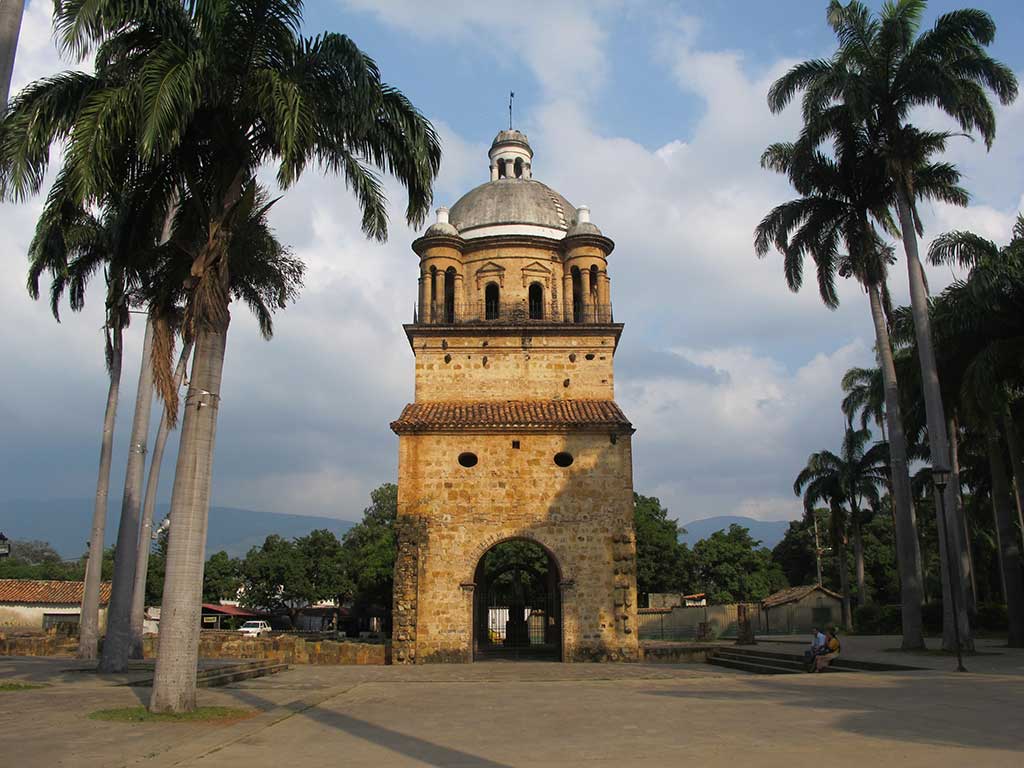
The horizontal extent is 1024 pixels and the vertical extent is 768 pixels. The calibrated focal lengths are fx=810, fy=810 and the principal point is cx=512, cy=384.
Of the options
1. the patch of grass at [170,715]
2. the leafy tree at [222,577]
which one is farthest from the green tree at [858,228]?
the leafy tree at [222,577]

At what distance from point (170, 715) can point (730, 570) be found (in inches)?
1767

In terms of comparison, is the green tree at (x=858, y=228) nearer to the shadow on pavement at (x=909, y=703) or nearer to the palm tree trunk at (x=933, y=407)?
the palm tree trunk at (x=933, y=407)

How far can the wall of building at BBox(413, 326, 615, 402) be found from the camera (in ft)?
85.3

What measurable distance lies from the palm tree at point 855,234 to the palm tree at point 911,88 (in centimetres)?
76

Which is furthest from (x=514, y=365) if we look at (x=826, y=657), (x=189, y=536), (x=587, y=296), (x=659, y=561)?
(x=659, y=561)

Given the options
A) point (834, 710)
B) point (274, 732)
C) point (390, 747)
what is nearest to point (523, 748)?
point (390, 747)

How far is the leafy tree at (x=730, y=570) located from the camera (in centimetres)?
5019

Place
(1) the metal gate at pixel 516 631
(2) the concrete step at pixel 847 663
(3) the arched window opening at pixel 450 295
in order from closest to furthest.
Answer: (2) the concrete step at pixel 847 663 → (1) the metal gate at pixel 516 631 → (3) the arched window opening at pixel 450 295

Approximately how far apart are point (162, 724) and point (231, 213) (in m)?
6.87

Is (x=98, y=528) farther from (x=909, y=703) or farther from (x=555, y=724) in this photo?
(x=909, y=703)

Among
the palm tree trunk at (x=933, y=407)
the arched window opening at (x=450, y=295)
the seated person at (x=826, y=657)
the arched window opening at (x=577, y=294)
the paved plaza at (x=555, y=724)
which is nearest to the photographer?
the paved plaza at (x=555, y=724)

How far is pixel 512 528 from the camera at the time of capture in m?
22.9

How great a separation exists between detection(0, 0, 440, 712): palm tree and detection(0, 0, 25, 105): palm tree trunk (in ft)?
2.77

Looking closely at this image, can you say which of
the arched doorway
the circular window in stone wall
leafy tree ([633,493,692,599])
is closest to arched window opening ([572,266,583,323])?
the circular window in stone wall
